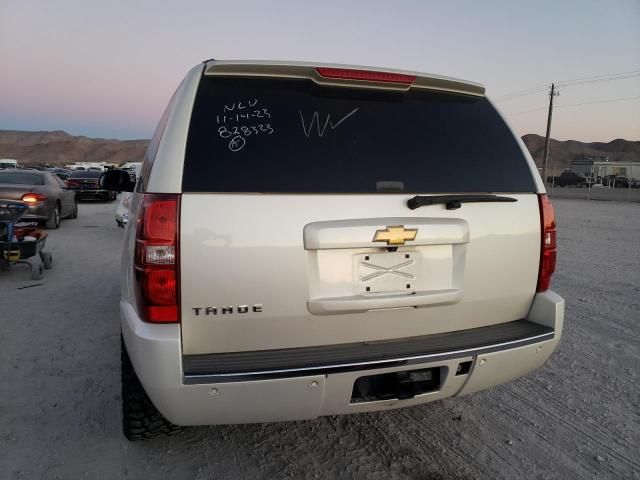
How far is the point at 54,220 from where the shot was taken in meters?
12.2

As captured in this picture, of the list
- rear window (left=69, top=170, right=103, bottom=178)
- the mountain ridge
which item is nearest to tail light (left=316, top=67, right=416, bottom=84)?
rear window (left=69, top=170, right=103, bottom=178)

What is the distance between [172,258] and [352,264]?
2.56ft

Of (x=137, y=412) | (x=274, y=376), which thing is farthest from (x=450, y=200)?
(x=137, y=412)

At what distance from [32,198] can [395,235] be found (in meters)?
11.5

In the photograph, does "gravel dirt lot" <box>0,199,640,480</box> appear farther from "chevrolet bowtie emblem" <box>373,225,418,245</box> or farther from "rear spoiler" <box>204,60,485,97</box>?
"rear spoiler" <box>204,60,485,97</box>

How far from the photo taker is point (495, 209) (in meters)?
2.39

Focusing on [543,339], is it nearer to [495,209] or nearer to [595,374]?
[495,209]

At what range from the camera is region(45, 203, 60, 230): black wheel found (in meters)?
12.0

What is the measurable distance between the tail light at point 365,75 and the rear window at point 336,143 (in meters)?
0.07

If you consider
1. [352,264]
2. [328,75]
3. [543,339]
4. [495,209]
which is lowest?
[543,339]

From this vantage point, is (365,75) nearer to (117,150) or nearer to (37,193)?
(37,193)

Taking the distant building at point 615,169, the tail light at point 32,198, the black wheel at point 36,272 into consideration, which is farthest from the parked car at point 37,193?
the distant building at point 615,169

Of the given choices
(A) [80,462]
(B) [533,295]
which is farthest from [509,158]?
(A) [80,462]

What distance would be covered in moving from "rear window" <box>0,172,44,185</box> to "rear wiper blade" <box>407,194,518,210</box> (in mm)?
12098
